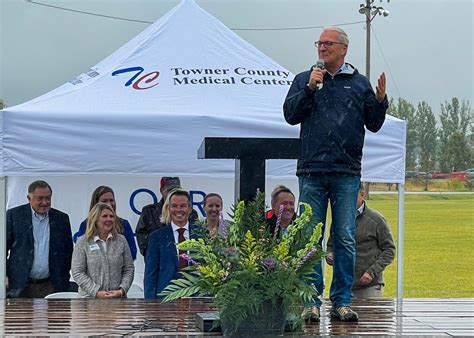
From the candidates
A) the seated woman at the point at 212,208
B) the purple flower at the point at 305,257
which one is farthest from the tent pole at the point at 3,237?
the purple flower at the point at 305,257

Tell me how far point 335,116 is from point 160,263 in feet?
7.54

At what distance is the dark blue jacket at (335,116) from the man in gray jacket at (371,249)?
8.09 ft

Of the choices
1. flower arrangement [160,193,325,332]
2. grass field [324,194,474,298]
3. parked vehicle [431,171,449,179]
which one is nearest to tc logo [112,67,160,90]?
flower arrangement [160,193,325,332]

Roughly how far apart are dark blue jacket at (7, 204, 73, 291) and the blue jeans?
3.01 m

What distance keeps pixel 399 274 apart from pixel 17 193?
4.07 m

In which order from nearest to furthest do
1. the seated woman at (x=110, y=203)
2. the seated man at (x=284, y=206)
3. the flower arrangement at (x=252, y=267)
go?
the flower arrangement at (x=252, y=267) < the seated man at (x=284, y=206) < the seated woman at (x=110, y=203)

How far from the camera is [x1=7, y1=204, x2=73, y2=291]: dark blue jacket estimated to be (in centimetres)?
725

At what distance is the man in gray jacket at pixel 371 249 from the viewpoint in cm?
741

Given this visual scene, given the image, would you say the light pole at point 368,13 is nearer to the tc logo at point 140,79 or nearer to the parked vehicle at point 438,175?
the parked vehicle at point 438,175

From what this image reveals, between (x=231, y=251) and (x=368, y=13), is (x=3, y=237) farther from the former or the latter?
(x=368, y=13)

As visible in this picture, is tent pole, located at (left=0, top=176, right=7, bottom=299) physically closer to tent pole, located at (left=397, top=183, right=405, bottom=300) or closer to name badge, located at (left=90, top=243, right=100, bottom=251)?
name badge, located at (left=90, top=243, right=100, bottom=251)

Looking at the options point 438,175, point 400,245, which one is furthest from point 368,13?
point 400,245

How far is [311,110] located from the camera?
4988 millimetres

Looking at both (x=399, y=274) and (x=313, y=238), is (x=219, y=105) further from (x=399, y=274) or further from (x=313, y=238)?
(x=313, y=238)
